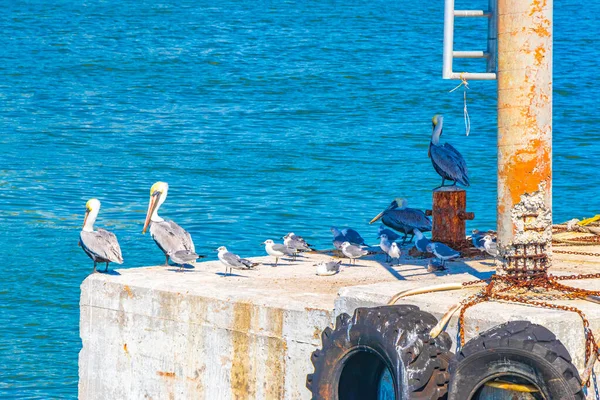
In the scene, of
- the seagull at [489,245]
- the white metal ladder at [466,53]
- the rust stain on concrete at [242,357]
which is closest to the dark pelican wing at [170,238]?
Result: the rust stain on concrete at [242,357]

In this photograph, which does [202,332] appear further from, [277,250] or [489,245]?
[489,245]

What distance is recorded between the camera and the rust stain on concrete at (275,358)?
8.85 m

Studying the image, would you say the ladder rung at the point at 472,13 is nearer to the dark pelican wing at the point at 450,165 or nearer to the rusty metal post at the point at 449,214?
the rusty metal post at the point at 449,214

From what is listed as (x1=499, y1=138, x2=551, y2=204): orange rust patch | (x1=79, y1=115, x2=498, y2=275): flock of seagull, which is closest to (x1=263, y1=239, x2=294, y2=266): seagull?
(x1=79, y1=115, x2=498, y2=275): flock of seagull

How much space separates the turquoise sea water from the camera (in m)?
21.6

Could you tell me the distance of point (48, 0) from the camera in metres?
56.4

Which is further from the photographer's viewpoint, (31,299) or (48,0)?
(48,0)

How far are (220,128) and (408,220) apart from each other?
23.4 meters

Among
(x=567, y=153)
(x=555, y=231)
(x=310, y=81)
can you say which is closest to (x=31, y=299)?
(x=555, y=231)

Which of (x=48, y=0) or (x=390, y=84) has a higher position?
(x=48, y=0)

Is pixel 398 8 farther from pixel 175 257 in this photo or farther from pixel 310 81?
pixel 175 257

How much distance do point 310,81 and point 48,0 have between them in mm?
19175

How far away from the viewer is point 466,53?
9.15 meters

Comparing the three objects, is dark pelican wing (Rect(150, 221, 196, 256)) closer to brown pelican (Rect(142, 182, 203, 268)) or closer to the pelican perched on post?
brown pelican (Rect(142, 182, 203, 268))
